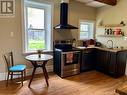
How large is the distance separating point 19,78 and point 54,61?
1260 mm

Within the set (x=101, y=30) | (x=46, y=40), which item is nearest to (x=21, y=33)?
(x=46, y=40)

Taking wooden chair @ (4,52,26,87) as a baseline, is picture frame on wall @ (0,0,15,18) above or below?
above

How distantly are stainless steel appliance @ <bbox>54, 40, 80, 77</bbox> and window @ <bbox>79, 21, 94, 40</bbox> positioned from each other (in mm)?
1250

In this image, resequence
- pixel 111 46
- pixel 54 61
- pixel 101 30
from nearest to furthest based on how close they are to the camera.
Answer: pixel 54 61 → pixel 111 46 → pixel 101 30

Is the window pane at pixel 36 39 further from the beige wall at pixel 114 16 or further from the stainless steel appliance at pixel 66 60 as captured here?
the beige wall at pixel 114 16

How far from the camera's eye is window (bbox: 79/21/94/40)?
5.17 metres

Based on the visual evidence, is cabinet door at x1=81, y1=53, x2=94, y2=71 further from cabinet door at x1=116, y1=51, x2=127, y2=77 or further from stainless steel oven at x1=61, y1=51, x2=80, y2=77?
cabinet door at x1=116, y1=51, x2=127, y2=77

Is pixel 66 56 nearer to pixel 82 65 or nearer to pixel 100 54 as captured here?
pixel 82 65

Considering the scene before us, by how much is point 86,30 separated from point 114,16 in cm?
127

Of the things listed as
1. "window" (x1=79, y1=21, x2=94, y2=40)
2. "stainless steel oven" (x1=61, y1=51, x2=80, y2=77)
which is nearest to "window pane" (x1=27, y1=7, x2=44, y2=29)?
"stainless steel oven" (x1=61, y1=51, x2=80, y2=77)

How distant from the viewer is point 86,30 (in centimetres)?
538

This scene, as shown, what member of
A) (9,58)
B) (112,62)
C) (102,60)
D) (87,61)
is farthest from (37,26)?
(112,62)

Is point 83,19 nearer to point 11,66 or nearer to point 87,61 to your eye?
point 87,61

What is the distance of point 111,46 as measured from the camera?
185 inches
